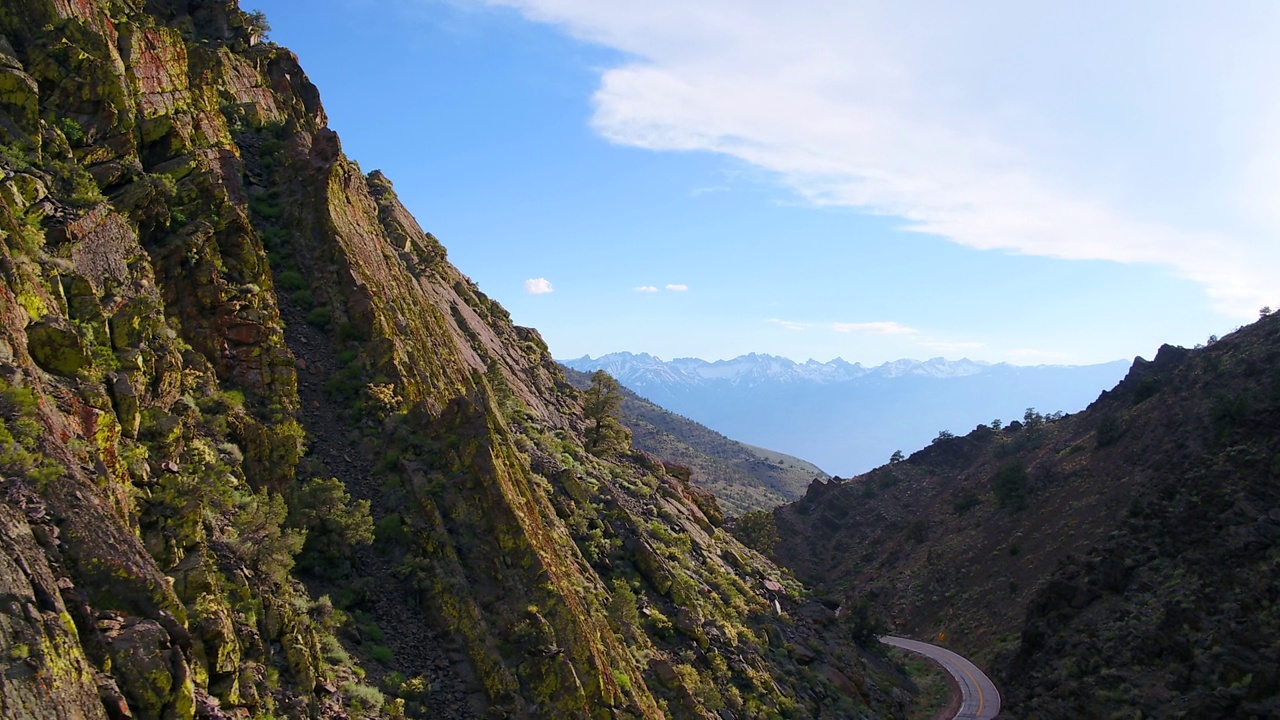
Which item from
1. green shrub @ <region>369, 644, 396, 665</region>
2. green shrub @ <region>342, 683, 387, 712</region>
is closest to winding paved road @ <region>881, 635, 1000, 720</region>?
green shrub @ <region>369, 644, 396, 665</region>

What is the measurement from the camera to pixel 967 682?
1587 inches

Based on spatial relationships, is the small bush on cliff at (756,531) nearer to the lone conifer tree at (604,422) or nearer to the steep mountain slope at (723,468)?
the lone conifer tree at (604,422)

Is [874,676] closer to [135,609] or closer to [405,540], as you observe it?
[405,540]

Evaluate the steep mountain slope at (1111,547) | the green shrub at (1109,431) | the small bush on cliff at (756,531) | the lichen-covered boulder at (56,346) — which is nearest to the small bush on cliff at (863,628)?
the steep mountain slope at (1111,547)

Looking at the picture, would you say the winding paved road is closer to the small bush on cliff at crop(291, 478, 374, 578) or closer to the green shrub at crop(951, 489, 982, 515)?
the green shrub at crop(951, 489, 982, 515)

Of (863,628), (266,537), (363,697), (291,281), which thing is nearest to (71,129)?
(291,281)

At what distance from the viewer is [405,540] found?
18281 mm

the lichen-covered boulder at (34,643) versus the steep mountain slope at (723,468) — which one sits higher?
the steep mountain slope at (723,468)

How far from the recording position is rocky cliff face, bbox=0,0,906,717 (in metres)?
10.3

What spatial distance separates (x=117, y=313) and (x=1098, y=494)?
5629cm

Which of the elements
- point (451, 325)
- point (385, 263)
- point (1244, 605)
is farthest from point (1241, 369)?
point (385, 263)

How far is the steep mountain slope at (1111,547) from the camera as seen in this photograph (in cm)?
2927

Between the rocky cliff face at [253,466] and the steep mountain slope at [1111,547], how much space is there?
38.2 ft

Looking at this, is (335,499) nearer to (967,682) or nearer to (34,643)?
(34,643)
